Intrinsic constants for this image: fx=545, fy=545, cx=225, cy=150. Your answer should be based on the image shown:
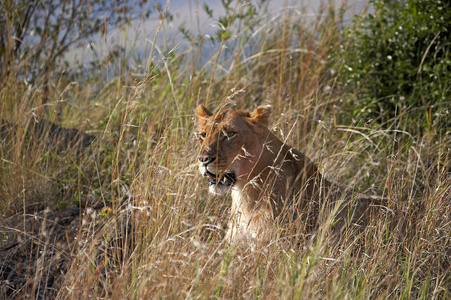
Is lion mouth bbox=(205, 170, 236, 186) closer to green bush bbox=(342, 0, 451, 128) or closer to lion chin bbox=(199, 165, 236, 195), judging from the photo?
lion chin bbox=(199, 165, 236, 195)

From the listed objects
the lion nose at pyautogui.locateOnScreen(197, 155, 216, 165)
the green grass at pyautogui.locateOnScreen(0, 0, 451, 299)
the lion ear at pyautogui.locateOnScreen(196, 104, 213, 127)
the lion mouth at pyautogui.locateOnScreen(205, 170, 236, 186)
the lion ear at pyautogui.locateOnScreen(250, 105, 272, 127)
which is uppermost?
the lion ear at pyautogui.locateOnScreen(250, 105, 272, 127)

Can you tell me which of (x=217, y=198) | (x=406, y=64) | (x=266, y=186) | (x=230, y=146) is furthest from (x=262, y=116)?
(x=406, y=64)

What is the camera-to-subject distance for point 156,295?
2.30m

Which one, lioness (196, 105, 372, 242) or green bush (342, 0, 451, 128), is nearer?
lioness (196, 105, 372, 242)

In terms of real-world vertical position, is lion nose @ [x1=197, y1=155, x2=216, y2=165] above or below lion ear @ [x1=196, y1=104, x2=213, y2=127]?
below

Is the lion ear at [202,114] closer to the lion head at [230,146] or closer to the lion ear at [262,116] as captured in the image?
the lion head at [230,146]

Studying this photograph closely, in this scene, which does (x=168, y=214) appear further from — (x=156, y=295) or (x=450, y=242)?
(x=450, y=242)

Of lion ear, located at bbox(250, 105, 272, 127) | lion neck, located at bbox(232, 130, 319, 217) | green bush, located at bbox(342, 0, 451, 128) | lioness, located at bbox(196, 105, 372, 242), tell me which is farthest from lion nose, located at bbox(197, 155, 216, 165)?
green bush, located at bbox(342, 0, 451, 128)

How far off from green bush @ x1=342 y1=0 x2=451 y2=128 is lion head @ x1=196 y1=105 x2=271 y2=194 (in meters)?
1.90

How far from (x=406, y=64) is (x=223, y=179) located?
113 inches

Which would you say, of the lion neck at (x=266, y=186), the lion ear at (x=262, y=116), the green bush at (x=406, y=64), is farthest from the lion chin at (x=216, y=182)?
the green bush at (x=406, y=64)

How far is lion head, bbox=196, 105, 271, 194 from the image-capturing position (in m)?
3.14

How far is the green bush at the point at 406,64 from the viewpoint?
5.02m

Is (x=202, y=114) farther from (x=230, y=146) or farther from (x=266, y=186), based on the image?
(x=266, y=186)
